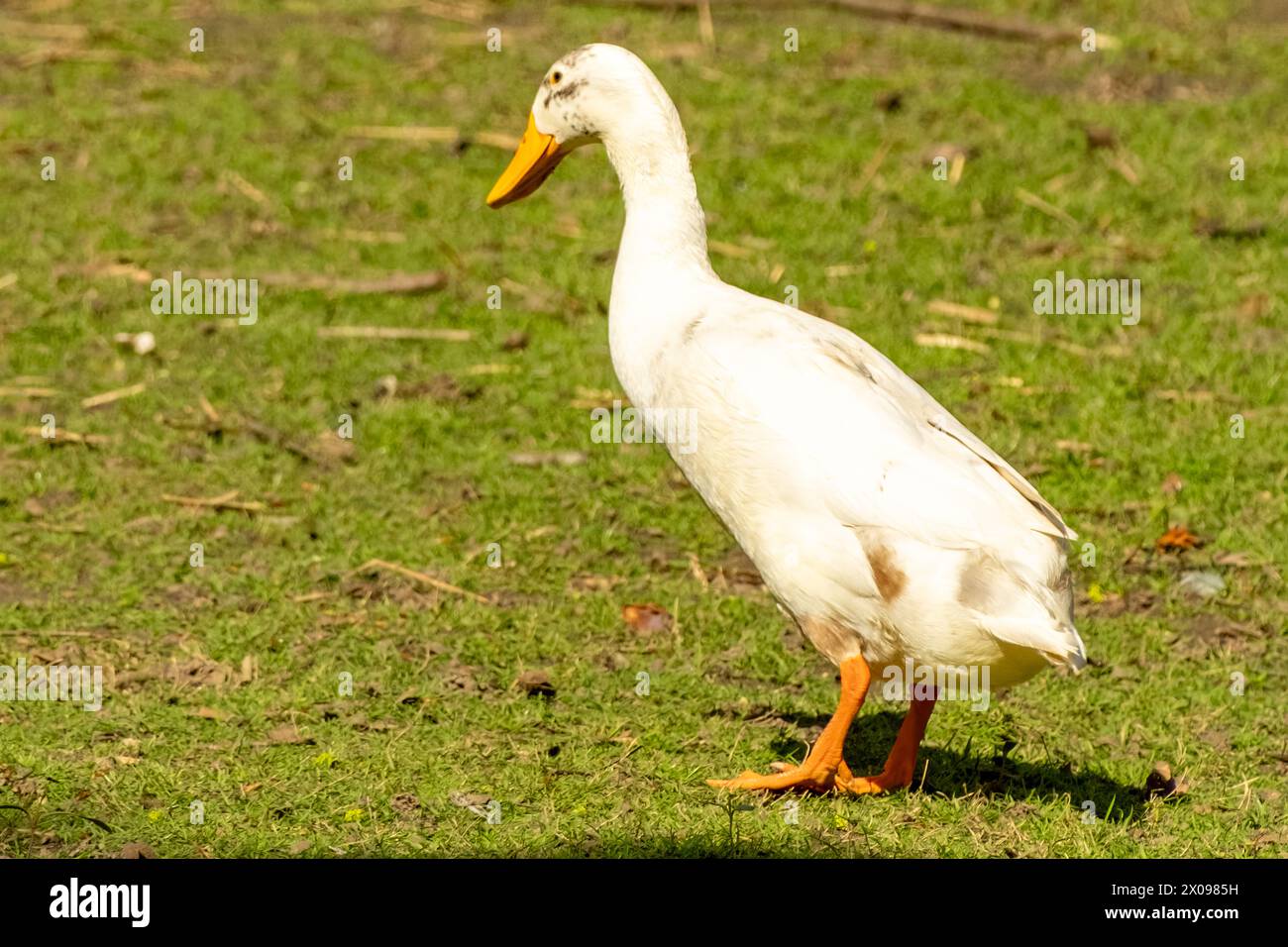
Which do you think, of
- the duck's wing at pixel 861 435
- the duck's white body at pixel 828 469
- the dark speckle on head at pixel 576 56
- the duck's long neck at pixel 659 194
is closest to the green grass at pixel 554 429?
the duck's white body at pixel 828 469

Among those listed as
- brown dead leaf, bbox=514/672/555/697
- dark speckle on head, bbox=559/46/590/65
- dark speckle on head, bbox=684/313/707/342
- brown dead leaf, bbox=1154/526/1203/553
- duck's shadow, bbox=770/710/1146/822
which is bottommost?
duck's shadow, bbox=770/710/1146/822

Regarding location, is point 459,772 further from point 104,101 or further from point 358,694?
point 104,101

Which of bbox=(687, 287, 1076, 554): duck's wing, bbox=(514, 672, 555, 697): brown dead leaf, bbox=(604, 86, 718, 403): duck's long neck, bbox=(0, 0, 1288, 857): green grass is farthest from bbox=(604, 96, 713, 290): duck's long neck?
bbox=(0, 0, 1288, 857): green grass

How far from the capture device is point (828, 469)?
17.4 feet

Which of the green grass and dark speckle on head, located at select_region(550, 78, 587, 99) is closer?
the green grass

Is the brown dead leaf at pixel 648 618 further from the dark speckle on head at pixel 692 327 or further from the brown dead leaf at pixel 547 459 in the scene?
the dark speckle on head at pixel 692 327

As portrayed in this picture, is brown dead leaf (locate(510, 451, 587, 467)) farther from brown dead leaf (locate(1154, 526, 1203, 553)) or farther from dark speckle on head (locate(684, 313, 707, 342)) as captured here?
dark speckle on head (locate(684, 313, 707, 342))

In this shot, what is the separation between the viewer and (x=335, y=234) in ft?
35.0

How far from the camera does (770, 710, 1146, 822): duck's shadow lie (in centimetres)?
574

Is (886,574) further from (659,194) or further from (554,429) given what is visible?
(554,429)

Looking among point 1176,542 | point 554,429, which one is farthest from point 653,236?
point 1176,542

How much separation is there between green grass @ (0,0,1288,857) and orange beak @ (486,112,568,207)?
1.71 metres

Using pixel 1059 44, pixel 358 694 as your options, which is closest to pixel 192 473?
pixel 358 694

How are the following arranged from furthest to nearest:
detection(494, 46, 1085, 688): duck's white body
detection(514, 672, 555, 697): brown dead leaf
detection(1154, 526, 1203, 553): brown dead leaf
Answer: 1. detection(1154, 526, 1203, 553): brown dead leaf
2. detection(514, 672, 555, 697): brown dead leaf
3. detection(494, 46, 1085, 688): duck's white body
